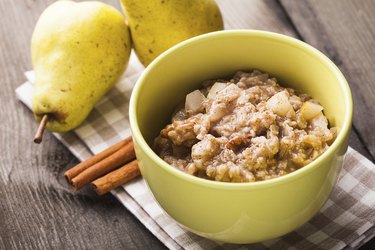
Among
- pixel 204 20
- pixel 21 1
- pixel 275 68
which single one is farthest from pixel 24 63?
pixel 275 68

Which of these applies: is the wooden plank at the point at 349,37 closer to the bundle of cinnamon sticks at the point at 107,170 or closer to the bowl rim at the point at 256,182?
the bowl rim at the point at 256,182

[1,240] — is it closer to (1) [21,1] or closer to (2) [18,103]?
(2) [18,103]

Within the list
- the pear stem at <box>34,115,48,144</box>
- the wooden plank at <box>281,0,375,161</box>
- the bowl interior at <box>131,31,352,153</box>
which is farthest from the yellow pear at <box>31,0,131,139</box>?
the wooden plank at <box>281,0,375,161</box>

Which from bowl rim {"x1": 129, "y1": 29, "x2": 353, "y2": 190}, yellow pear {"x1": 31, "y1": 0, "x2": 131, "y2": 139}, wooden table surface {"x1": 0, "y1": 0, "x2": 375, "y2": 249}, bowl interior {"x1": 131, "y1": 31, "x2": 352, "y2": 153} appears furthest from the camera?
yellow pear {"x1": 31, "y1": 0, "x2": 131, "y2": 139}

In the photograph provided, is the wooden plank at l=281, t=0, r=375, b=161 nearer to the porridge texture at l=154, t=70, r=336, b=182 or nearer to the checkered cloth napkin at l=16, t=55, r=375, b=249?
the checkered cloth napkin at l=16, t=55, r=375, b=249

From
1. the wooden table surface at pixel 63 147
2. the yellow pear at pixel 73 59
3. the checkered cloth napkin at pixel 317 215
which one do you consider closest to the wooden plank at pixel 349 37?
the wooden table surface at pixel 63 147

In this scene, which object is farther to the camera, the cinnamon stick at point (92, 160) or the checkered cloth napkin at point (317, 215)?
the cinnamon stick at point (92, 160)

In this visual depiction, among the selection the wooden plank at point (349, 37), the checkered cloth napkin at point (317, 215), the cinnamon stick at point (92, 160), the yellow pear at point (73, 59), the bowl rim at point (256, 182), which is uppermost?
the bowl rim at point (256, 182)

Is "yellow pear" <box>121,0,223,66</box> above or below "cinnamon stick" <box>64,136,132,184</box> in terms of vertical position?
above

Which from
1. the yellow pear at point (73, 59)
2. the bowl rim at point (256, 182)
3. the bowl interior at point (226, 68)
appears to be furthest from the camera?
the yellow pear at point (73, 59)
